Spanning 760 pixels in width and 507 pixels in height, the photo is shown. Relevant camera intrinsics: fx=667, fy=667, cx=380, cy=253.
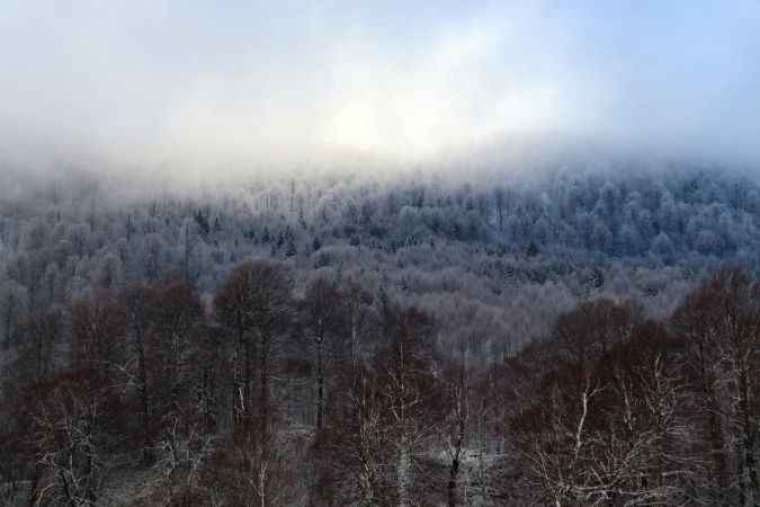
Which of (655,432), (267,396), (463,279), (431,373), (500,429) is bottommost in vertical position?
(463,279)

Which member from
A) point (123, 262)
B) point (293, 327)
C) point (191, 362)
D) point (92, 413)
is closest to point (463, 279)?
point (123, 262)

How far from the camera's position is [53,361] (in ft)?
196

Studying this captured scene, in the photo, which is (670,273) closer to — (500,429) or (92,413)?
(500,429)

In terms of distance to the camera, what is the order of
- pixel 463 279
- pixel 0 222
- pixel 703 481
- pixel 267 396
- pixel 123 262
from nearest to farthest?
1. pixel 703 481
2. pixel 267 396
3. pixel 123 262
4. pixel 463 279
5. pixel 0 222

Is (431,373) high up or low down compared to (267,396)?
up

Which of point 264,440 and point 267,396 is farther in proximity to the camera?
point 267,396

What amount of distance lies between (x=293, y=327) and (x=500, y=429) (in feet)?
64.2

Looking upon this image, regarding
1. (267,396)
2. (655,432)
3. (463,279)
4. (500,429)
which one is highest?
(655,432)

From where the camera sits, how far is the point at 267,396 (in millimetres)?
48469

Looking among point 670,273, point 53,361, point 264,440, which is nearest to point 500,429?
point 264,440

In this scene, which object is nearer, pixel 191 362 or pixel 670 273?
pixel 191 362

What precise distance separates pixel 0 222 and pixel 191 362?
546 feet

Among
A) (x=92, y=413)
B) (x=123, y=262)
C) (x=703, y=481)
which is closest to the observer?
(x=703, y=481)

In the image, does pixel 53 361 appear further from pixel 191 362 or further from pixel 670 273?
pixel 670 273
